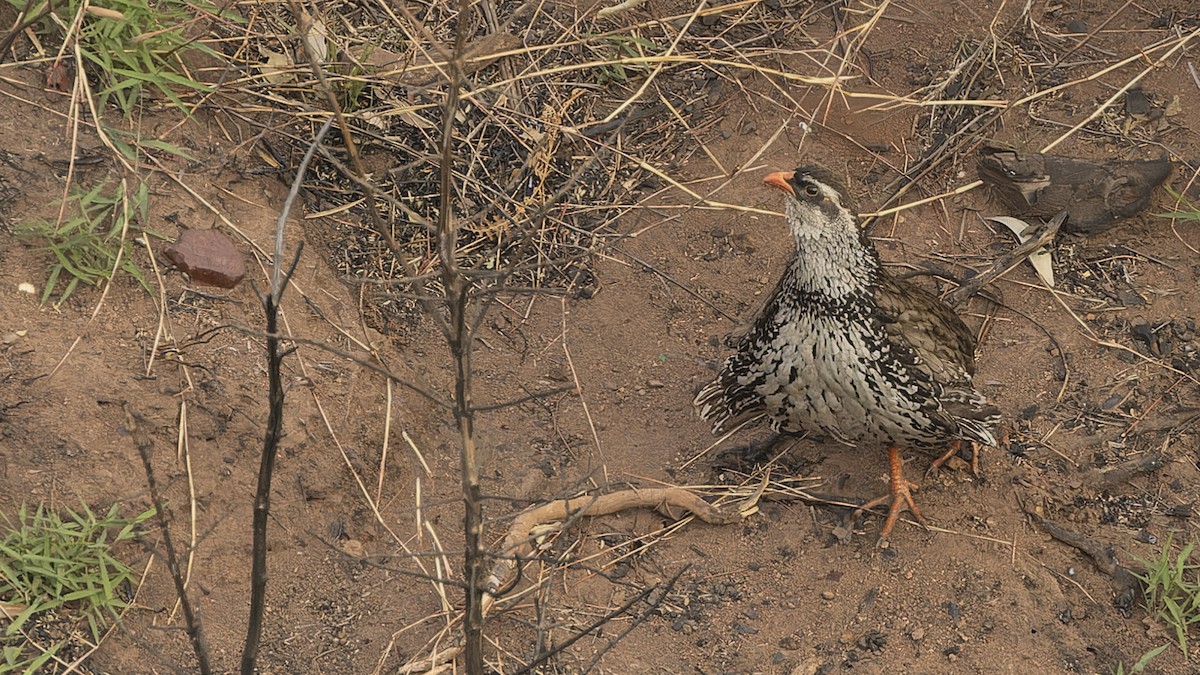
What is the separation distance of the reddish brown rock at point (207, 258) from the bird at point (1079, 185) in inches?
123

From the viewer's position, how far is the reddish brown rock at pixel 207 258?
4.50 m

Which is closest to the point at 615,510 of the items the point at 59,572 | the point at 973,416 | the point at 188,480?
the point at 973,416

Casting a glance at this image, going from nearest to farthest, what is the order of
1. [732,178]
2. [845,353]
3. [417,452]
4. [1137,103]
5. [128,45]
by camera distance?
[845,353], [417,452], [128,45], [732,178], [1137,103]

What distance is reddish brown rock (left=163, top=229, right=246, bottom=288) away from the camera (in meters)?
4.50

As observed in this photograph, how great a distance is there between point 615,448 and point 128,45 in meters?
2.32

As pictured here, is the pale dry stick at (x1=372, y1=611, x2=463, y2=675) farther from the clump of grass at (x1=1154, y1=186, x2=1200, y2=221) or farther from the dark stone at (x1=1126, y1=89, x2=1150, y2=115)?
the dark stone at (x1=1126, y1=89, x2=1150, y2=115)

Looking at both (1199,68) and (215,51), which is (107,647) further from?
(1199,68)

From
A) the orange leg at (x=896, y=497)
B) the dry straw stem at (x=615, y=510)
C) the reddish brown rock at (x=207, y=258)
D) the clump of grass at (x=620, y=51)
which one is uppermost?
the clump of grass at (x=620, y=51)

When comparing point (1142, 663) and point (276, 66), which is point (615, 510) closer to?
point (1142, 663)

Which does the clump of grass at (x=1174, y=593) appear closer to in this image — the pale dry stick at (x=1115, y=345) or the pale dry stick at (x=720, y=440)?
the pale dry stick at (x=1115, y=345)

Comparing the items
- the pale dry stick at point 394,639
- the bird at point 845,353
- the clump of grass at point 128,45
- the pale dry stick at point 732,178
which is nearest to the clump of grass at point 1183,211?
the bird at point 845,353

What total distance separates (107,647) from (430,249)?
1993mm

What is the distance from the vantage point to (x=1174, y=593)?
4219mm

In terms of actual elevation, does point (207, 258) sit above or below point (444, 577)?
above
